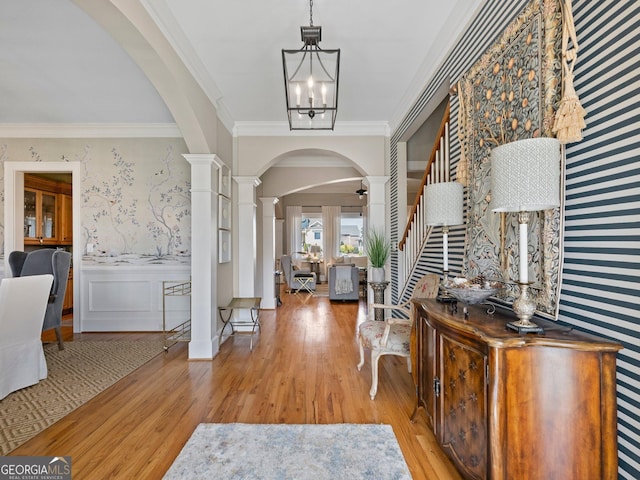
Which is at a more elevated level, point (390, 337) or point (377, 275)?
point (377, 275)

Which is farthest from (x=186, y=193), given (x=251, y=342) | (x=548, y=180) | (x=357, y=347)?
(x=548, y=180)

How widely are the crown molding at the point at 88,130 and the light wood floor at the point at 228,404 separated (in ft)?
9.69

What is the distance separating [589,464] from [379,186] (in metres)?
3.82

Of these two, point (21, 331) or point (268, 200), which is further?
point (268, 200)

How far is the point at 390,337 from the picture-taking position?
2691 millimetres

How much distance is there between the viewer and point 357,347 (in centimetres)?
389

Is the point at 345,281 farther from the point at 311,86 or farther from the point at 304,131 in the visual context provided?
the point at 311,86

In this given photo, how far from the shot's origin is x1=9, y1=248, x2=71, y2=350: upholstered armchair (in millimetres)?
3643

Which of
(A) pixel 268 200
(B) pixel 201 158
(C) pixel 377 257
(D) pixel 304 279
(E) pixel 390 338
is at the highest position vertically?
(B) pixel 201 158

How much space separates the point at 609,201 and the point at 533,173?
0.28 meters

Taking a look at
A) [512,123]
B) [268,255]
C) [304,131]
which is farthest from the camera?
[268,255]

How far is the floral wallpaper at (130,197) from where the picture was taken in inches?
181

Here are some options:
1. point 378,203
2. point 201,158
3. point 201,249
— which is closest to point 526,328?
point 201,249

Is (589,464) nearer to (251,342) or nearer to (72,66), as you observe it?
(251,342)
